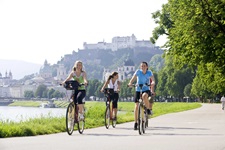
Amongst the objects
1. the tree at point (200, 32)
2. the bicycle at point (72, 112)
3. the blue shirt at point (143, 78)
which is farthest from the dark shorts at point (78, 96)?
the tree at point (200, 32)

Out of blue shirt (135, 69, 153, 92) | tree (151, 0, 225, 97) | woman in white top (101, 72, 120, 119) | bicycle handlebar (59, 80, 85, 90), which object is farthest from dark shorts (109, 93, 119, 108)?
tree (151, 0, 225, 97)

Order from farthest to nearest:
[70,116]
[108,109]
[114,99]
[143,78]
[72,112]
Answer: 1. [114,99]
2. [108,109]
3. [143,78]
4. [72,112]
5. [70,116]

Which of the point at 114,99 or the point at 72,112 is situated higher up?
the point at 114,99

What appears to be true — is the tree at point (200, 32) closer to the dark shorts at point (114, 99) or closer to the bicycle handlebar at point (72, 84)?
the dark shorts at point (114, 99)

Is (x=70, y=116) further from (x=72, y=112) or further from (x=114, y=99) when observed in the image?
(x=114, y=99)

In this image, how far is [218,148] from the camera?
31.9 feet

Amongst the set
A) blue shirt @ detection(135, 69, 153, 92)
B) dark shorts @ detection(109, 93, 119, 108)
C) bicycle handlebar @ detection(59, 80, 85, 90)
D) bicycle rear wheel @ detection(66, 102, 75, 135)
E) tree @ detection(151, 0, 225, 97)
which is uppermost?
tree @ detection(151, 0, 225, 97)

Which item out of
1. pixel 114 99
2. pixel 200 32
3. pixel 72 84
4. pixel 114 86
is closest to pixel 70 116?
pixel 72 84

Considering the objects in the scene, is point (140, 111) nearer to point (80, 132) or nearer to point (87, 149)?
point (80, 132)

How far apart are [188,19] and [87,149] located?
20.9m

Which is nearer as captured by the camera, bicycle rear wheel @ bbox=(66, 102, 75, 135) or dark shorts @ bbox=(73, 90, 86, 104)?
bicycle rear wheel @ bbox=(66, 102, 75, 135)

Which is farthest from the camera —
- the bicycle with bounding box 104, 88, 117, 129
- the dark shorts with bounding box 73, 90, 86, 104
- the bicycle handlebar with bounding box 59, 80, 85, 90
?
the bicycle with bounding box 104, 88, 117, 129

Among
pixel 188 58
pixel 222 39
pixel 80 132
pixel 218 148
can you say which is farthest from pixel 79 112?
pixel 188 58

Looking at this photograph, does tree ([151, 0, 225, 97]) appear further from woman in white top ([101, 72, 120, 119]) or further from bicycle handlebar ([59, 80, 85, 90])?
bicycle handlebar ([59, 80, 85, 90])
